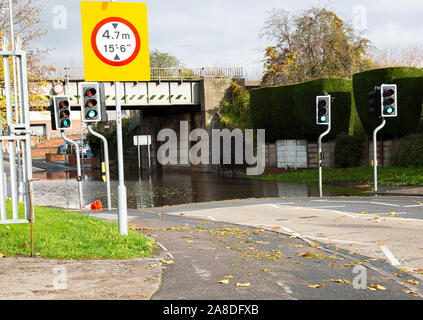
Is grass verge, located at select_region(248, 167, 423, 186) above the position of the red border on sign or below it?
below

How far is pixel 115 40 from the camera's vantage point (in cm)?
947

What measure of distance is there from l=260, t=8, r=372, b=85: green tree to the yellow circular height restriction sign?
34745 mm

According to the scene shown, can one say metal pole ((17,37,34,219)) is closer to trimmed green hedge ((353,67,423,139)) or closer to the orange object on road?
the orange object on road

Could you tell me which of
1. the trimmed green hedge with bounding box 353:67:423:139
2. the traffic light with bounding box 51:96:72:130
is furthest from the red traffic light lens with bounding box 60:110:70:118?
the trimmed green hedge with bounding box 353:67:423:139

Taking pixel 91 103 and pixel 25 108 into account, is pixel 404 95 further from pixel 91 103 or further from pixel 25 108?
pixel 25 108

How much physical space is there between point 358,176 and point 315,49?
1728 centimetres

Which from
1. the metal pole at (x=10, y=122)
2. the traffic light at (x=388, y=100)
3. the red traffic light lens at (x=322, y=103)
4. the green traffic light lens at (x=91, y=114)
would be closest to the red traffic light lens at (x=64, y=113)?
the green traffic light lens at (x=91, y=114)

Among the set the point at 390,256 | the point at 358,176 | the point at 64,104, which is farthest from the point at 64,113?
the point at 358,176

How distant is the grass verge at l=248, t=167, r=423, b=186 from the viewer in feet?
83.9
